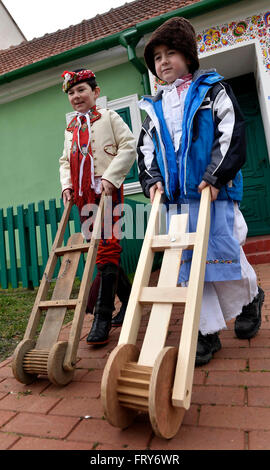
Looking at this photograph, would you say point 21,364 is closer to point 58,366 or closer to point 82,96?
point 58,366

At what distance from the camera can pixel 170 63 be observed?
2.00 meters


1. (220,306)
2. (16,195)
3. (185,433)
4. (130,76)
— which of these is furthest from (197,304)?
(16,195)

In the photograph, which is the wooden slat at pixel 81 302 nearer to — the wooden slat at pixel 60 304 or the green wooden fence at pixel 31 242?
the wooden slat at pixel 60 304

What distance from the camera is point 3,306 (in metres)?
4.16

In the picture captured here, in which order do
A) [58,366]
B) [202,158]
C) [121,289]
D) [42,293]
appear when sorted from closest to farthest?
[58,366] < [202,158] < [42,293] < [121,289]

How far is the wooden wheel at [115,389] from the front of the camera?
1.21m

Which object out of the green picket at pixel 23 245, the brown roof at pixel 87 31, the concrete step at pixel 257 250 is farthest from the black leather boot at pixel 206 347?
the brown roof at pixel 87 31

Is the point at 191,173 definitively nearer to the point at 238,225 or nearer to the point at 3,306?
the point at 238,225

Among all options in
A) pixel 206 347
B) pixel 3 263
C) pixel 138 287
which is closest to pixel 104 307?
pixel 206 347

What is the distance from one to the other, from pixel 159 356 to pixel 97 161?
5.48ft

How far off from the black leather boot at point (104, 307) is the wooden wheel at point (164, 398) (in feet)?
3.81

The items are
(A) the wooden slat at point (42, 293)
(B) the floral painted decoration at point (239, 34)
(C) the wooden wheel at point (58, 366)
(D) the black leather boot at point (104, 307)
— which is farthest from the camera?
(B) the floral painted decoration at point (239, 34)

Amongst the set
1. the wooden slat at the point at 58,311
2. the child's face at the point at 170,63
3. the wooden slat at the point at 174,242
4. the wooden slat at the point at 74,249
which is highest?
the child's face at the point at 170,63

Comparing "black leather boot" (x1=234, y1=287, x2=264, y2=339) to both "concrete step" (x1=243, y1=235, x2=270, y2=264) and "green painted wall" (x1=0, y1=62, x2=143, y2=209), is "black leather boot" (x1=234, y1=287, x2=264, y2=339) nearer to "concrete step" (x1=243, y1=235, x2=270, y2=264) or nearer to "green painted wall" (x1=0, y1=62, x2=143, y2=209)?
"concrete step" (x1=243, y1=235, x2=270, y2=264)
